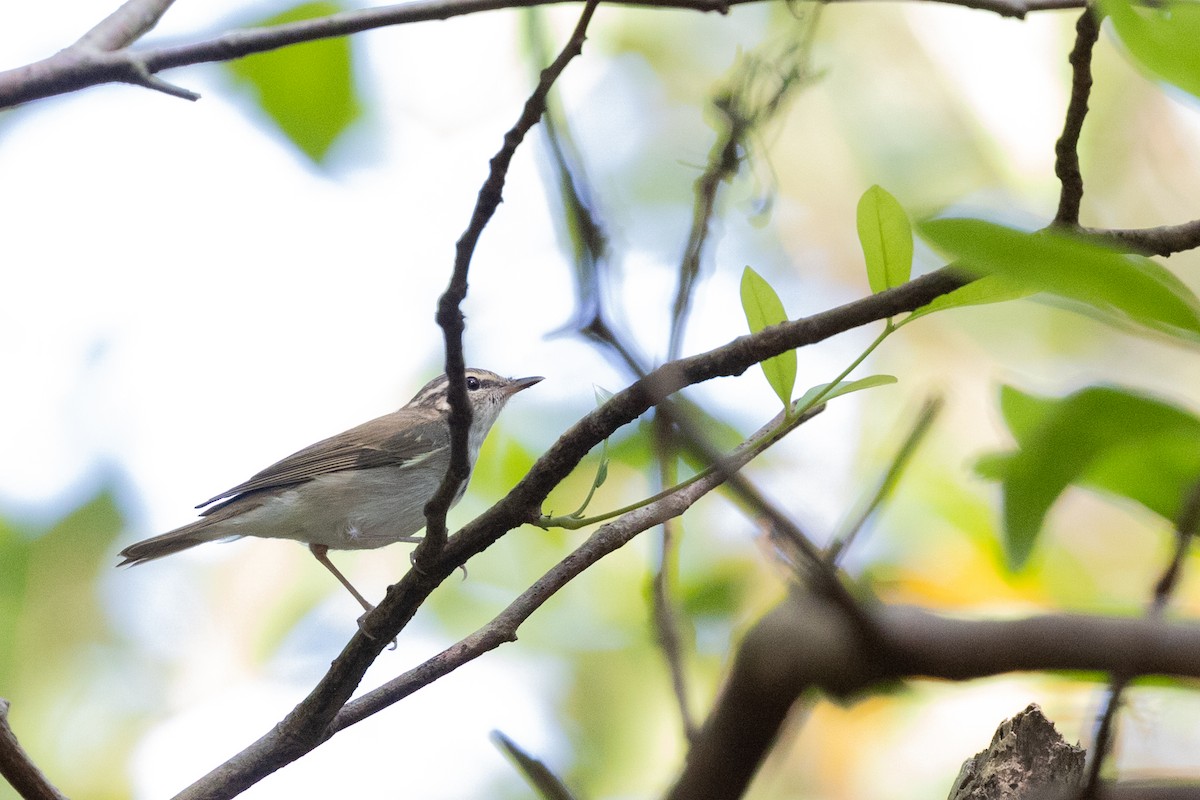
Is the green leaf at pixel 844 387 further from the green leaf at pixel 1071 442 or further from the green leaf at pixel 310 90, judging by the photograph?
the green leaf at pixel 310 90

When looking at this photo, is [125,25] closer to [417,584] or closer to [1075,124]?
[417,584]

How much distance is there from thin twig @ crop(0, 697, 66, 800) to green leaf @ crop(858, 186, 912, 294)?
2.08 metres

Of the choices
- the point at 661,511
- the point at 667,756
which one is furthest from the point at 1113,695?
the point at 667,756

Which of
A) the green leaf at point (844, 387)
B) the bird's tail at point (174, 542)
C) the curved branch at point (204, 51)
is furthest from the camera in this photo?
the bird's tail at point (174, 542)

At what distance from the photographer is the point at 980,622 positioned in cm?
78

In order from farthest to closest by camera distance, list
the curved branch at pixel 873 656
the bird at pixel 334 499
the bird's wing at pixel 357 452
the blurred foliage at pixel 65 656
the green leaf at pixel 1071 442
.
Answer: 1. the blurred foliage at pixel 65 656
2. the bird's wing at pixel 357 452
3. the bird at pixel 334 499
4. the green leaf at pixel 1071 442
5. the curved branch at pixel 873 656

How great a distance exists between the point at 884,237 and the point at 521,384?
536 cm

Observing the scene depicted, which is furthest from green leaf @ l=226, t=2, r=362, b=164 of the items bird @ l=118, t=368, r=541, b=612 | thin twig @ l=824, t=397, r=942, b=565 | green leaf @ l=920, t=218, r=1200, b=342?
green leaf @ l=920, t=218, r=1200, b=342

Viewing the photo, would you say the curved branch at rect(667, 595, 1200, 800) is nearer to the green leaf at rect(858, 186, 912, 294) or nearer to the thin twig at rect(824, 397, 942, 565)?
the thin twig at rect(824, 397, 942, 565)

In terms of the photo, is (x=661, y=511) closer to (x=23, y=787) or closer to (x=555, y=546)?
(x=23, y=787)

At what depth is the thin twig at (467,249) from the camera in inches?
70.8

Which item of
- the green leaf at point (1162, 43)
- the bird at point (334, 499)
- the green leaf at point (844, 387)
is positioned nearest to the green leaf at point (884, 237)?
the green leaf at point (844, 387)

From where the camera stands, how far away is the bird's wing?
20.4ft

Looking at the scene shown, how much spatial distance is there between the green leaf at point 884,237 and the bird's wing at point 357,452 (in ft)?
15.3
